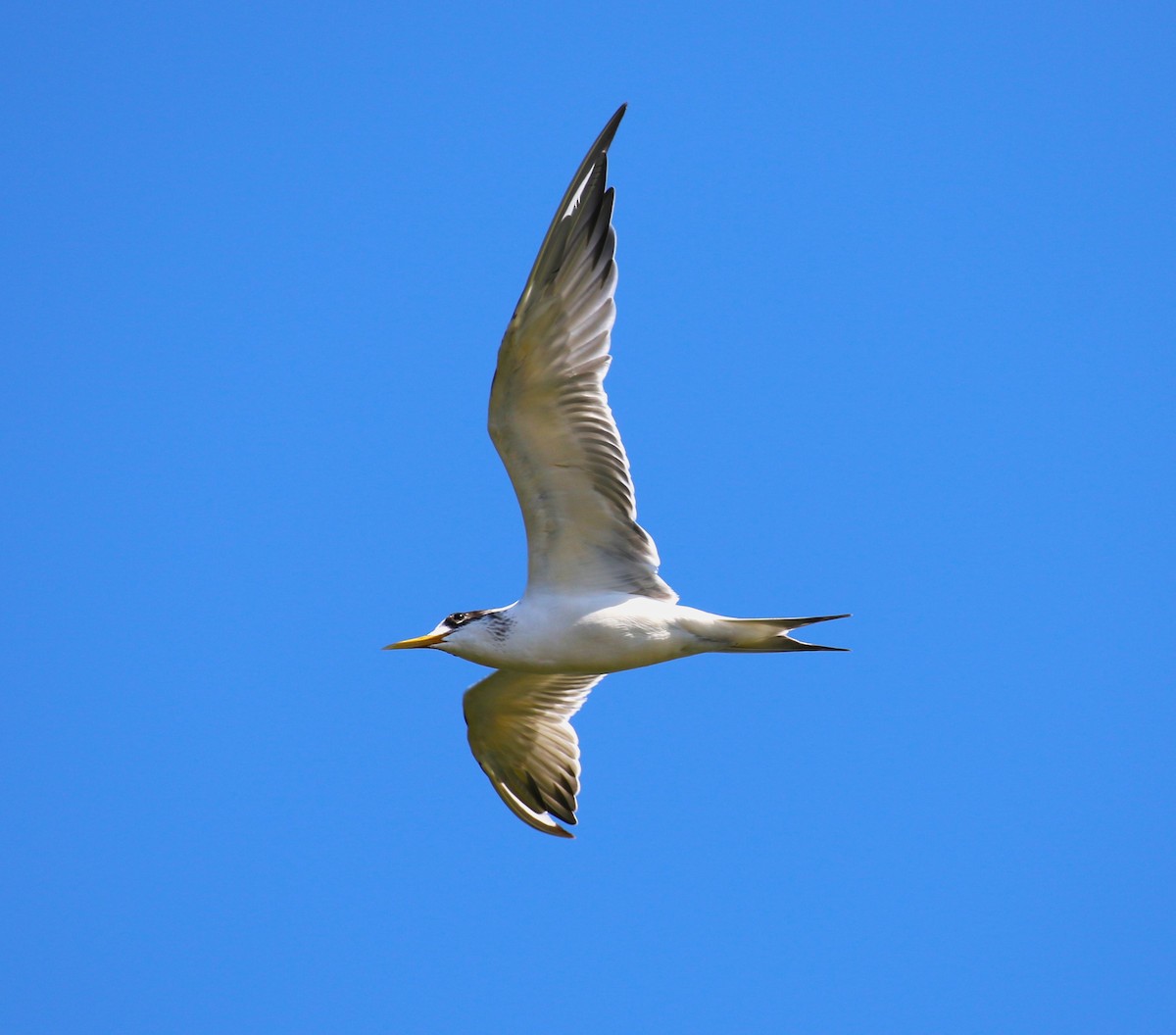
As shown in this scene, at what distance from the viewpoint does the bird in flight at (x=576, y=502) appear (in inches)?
315

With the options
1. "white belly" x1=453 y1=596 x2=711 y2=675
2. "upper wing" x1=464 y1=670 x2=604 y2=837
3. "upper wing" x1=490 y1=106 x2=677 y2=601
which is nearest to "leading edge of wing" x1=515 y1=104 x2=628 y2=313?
"upper wing" x1=490 y1=106 x2=677 y2=601

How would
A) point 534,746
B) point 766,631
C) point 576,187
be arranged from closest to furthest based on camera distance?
point 576,187 → point 766,631 → point 534,746

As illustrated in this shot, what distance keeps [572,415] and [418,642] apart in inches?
64.3

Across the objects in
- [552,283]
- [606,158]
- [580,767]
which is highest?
[606,158]

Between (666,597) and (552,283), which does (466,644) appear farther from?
(552,283)

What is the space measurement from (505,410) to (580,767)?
2987 mm

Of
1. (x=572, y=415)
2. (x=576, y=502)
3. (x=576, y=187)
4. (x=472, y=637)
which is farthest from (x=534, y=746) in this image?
(x=576, y=187)

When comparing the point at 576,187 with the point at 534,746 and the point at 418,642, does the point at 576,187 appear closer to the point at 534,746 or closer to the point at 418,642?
the point at 418,642

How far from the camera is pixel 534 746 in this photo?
10.1m

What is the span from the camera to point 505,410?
8242 mm

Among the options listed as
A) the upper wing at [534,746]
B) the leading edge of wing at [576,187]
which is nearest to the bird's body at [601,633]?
the upper wing at [534,746]

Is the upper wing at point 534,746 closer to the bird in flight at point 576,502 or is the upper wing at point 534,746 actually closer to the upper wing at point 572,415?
the bird in flight at point 576,502

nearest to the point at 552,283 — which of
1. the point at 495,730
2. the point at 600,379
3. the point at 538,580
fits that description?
the point at 600,379

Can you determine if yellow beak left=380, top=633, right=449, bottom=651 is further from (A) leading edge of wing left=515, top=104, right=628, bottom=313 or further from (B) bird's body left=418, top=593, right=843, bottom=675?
(A) leading edge of wing left=515, top=104, right=628, bottom=313
